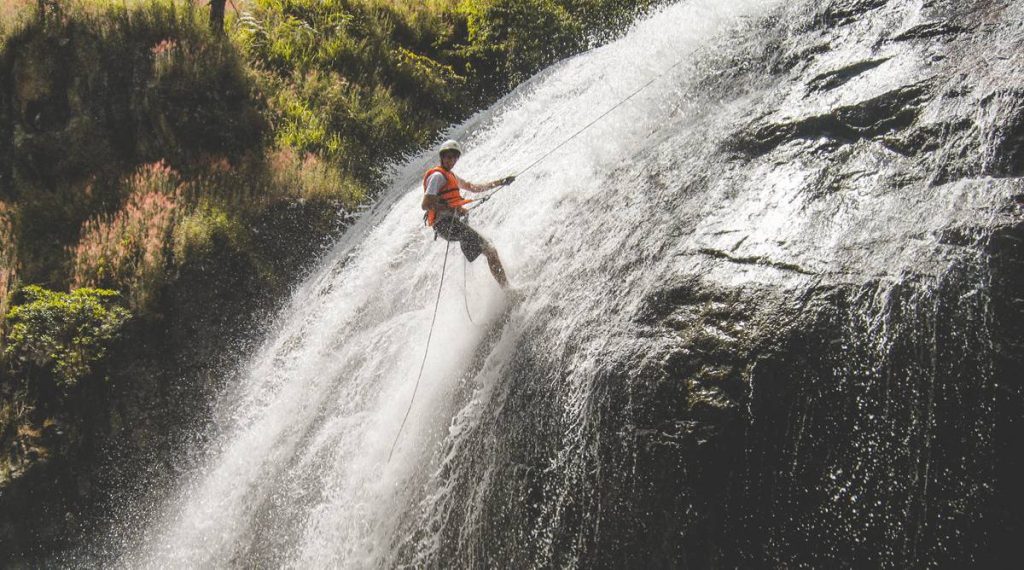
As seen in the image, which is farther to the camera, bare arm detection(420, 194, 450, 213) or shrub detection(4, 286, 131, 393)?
shrub detection(4, 286, 131, 393)

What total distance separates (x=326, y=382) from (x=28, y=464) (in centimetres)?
377

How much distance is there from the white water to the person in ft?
1.47

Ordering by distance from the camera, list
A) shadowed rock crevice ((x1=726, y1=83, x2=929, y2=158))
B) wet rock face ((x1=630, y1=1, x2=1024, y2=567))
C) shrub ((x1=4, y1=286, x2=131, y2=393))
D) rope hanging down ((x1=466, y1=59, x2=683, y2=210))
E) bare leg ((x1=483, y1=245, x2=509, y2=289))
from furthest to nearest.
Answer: rope hanging down ((x1=466, y1=59, x2=683, y2=210)), shrub ((x1=4, y1=286, x2=131, y2=393)), bare leg ((x1=483, y1=245, x2=509, y2=289)), shadowed rock crevice ((x1=726, y1=83, x2=929, y2=158)), wet rock face ((x1=630, y1=1, x2=1024, y2=567))

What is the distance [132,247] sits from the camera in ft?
27.1

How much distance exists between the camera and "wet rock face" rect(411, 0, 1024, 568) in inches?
135

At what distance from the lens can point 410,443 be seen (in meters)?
5.56

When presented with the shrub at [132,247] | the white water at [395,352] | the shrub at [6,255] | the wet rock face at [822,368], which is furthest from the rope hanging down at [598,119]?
the shrub at [6,255]

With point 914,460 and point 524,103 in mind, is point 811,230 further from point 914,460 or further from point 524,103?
point 524,103

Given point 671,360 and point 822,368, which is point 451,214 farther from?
point 822,368

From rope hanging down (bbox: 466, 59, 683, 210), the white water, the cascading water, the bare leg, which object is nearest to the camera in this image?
the cascading water

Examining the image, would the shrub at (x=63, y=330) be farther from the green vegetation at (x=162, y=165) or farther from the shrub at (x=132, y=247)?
the shrub at (x=132, y=247)

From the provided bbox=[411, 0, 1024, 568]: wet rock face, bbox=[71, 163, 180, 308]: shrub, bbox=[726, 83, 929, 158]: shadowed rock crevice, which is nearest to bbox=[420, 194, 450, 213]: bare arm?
bbox=[411, 0, 1024, 568]: wet rock face

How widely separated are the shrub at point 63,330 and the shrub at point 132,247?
32 cm

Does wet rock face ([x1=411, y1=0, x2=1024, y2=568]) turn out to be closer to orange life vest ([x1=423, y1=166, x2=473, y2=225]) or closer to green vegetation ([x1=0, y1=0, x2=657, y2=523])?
orange life vest ([x1=423, y1=166, x2=473, y2=225])
